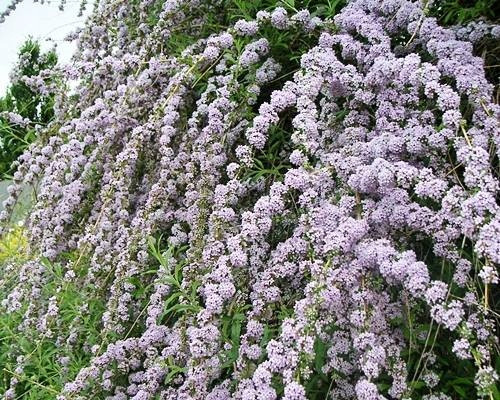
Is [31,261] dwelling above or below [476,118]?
below

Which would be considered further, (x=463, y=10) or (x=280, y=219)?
(x=463, y=10)

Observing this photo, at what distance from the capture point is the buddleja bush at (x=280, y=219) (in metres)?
1.28

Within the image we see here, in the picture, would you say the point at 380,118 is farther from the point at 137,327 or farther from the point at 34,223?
the point at 34,223

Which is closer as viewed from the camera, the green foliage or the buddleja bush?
the buddleja bush

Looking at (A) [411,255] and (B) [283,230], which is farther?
(B) [283,230]

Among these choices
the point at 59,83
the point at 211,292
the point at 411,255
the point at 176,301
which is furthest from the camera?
the point at 59,83

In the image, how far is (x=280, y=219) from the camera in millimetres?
1570

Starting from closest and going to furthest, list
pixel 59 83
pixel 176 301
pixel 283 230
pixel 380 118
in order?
pixel 380 118
pixel 283 230
pixel 176 301
pixel 59 83

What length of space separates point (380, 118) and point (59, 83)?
A: 163cm

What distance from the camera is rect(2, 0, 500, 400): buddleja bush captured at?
128 cm

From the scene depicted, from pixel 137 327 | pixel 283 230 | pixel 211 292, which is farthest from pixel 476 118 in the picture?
pixel 137 327

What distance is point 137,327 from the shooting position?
1.95 metres

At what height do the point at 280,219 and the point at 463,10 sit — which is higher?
the point at 463,10

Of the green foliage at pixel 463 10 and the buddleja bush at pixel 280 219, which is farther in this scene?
the green foliage at pixel 463 10
